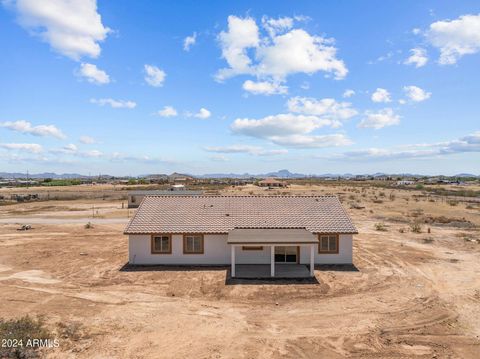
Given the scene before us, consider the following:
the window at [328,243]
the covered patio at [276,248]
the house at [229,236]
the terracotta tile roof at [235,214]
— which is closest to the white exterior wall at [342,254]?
the house at [229,236]

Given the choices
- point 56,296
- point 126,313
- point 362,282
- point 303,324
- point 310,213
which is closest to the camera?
point 303,324

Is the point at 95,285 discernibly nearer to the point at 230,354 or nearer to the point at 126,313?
the point at 126,313

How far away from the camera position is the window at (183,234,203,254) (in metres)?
22.8

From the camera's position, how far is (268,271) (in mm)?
21031

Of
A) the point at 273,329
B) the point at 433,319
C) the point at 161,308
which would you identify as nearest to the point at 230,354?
the point at 273,329

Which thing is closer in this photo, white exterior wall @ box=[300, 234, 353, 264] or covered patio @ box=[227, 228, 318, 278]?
covered patio @ box=[227, 228, 318, 278]

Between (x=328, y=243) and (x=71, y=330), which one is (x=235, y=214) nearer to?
(x=328, y=243)

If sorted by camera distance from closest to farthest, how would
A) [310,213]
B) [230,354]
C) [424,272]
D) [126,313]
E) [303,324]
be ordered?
[230,354]
[303,324]
[126,313]
[424,272]
[310,213]

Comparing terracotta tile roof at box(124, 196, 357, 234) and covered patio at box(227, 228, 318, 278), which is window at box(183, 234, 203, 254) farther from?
covered patio at box(227, 228, 318, 278)

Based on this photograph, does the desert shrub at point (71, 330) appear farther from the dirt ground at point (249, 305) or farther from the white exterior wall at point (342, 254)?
the white exterior wall at point (342, 254)

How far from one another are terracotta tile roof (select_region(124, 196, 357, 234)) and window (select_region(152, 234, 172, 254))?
611 millimetres

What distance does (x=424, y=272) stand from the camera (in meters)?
21.0

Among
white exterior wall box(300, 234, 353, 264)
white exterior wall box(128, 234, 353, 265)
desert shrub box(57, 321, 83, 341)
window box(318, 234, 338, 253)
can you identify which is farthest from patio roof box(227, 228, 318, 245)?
desert shrub box(57, 321, 83, 341)

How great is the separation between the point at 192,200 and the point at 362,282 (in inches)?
529
